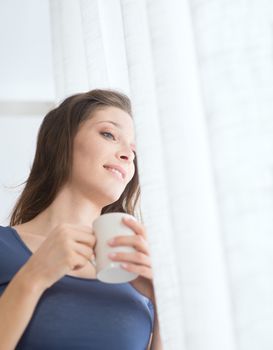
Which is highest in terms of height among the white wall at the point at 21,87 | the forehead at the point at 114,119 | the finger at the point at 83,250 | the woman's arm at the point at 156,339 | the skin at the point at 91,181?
the white wall at the point at 21,87

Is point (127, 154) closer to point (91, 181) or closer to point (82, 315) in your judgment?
point (91, 181)

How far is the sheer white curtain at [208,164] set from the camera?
2.17 ft

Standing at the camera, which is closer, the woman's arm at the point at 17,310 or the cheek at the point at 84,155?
the woman's arm at the point at 17,310

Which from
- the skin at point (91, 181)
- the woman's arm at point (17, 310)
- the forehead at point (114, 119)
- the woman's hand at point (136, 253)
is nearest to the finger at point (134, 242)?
the woman's hand at point (136, 253)

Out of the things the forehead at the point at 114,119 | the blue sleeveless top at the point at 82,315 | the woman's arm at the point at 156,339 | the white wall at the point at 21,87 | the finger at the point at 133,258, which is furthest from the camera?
the white wall at the point at 21,87

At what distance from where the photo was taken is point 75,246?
89cm

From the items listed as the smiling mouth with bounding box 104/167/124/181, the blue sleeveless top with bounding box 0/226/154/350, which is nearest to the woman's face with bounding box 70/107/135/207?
the smiling mouth with bounding box 104/167/124/181

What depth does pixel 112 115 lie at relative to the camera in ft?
4.26

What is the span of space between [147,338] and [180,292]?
419mm

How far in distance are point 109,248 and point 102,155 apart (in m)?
0.40

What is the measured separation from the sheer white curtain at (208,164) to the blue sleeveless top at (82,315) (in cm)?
27

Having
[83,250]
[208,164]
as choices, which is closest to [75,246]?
[83,250]

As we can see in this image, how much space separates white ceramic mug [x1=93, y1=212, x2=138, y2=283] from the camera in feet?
2.79

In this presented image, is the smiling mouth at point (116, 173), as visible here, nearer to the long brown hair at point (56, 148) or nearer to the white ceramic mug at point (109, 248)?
the long brown hair at point (56, 148)
